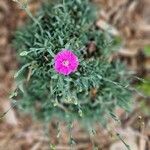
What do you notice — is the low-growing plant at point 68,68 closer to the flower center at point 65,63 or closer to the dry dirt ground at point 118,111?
the flower center at point 65,63

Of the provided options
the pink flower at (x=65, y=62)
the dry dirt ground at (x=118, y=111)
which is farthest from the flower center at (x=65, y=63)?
the dry dirt ground at (x=118, y=111)

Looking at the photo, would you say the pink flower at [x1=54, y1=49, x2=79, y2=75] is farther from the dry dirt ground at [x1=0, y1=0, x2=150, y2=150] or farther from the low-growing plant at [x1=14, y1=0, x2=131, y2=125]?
the dry dirt ground at [x1=0, y1=0, x2=150, y2=150]

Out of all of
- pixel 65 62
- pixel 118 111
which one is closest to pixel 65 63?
pixel 65 62

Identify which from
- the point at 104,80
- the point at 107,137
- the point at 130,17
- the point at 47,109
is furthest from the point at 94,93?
the point at 130,17

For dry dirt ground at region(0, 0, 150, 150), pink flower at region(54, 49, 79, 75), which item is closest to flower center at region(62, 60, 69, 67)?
pink flower at region(54, 49, 79, 75)

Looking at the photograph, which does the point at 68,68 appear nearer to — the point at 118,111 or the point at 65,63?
the point at 65,63
